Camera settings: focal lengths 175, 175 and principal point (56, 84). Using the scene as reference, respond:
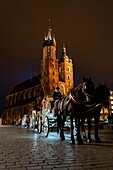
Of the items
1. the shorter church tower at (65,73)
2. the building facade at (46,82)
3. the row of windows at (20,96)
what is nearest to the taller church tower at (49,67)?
the building facade at (46,82)

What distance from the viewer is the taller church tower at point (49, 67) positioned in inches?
2741

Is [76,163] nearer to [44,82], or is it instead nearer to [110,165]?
[110,165]

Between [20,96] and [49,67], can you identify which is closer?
[49,67]

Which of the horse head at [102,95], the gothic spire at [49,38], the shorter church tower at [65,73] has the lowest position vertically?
the horse head at [102,95]

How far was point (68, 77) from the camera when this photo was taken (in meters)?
81.3

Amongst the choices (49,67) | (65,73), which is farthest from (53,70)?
(65,73)

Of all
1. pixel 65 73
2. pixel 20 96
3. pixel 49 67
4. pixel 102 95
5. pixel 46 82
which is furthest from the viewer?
pixel 20 96

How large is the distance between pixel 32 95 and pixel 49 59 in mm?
19655

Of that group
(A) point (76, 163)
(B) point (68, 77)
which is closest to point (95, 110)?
(A) point (76, 163)

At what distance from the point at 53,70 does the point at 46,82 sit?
713 cm

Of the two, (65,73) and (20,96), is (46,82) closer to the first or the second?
(65,73)

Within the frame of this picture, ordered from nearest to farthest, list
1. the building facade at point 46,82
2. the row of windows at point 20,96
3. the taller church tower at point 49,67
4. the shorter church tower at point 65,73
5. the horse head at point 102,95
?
the horse head at point 102,95
the taller church tower at point 49,67
the building facade at point 46,82
the shorter church tower at point 65,73
the row of windows at point 20,96

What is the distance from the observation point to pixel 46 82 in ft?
230

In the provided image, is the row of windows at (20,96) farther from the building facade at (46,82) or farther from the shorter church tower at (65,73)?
the shorter church tower at (65,73)
